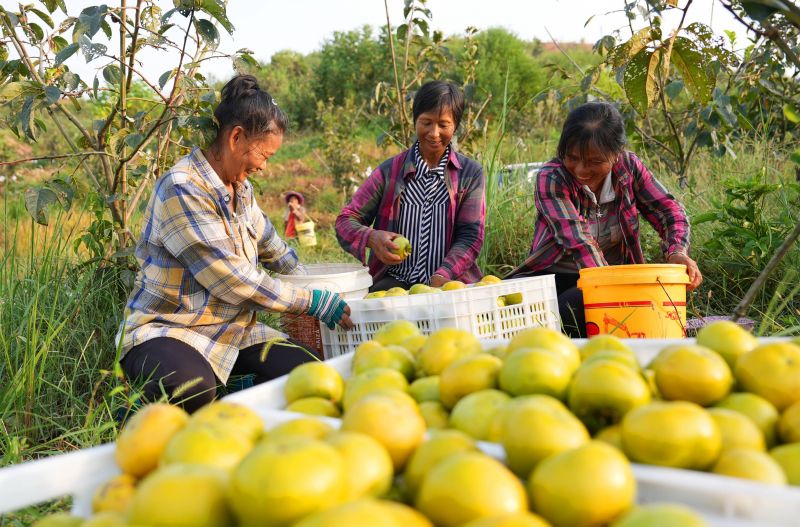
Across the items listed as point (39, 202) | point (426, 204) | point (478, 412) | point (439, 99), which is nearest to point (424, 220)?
point (426, 204)

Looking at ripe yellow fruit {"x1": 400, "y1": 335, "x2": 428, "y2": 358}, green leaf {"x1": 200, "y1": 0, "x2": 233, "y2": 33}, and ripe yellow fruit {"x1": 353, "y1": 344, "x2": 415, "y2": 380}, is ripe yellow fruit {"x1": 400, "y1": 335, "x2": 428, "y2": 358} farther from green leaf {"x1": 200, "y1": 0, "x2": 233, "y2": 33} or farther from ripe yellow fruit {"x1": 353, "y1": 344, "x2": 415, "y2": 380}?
green leaf {"x1": 200, "y1": 0, "x2": 233, "y2": 33}

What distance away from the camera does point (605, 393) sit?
99cm

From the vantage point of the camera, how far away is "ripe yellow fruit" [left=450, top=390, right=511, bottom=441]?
102cm

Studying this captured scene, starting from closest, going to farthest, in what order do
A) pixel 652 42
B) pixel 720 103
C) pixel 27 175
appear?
pixel 652 42
pixel 720 103
pixel 27 175

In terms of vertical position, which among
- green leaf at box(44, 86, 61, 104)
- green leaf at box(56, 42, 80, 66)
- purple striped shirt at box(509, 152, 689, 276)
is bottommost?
purple striped shirt at box(509, 152, 689, 276)

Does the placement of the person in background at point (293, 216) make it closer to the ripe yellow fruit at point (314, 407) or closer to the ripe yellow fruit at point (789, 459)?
the ripe yellow fruit at point (314, 407)

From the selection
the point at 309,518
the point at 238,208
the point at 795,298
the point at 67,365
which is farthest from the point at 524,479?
the point at 795,298

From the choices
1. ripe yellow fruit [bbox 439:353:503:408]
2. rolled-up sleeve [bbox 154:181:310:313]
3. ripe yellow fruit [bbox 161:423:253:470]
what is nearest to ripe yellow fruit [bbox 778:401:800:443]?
ripe yellow fruit [bbox 439:353:503:408]

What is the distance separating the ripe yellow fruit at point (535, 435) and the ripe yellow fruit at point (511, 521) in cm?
15

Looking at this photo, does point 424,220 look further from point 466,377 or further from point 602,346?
point 466,377

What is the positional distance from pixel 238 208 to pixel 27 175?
11099mm

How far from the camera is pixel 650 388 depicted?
3.59 feet

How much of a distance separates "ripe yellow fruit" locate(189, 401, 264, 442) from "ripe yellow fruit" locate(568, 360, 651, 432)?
456 mm

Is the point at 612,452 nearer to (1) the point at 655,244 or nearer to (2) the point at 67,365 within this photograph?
(2) the point at 67,365
